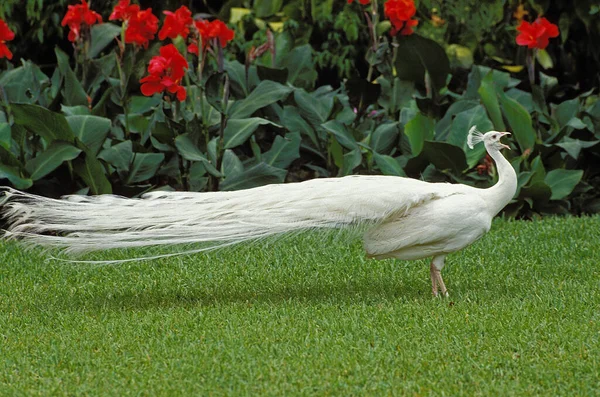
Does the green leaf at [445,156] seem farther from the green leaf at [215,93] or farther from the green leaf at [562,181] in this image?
the green leaf at [215,93]

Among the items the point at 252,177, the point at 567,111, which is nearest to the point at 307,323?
the point at 252,177

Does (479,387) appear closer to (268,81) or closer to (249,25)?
(268,81)

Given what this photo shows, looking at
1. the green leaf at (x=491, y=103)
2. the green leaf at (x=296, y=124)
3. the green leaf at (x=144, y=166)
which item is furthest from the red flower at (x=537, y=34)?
the green leaf at (x=144, y=166)

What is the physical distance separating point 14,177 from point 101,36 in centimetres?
211

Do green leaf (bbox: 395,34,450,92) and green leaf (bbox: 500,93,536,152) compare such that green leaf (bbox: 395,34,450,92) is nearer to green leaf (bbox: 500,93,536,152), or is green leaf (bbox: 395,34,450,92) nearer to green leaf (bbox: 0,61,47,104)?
green leaf (bbox: 500,93,536,152)

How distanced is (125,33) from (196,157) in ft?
3.54

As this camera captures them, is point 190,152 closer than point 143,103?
Yes

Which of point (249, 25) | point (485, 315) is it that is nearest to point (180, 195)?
point (485, 315)

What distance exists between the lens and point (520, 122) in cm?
739

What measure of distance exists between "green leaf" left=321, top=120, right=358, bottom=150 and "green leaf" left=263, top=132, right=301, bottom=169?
0.28 meters

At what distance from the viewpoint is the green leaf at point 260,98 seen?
7434 millimetres

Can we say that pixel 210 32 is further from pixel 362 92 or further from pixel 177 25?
pixel 362 92

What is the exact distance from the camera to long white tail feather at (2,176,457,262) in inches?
187

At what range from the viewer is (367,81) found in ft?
26.5
